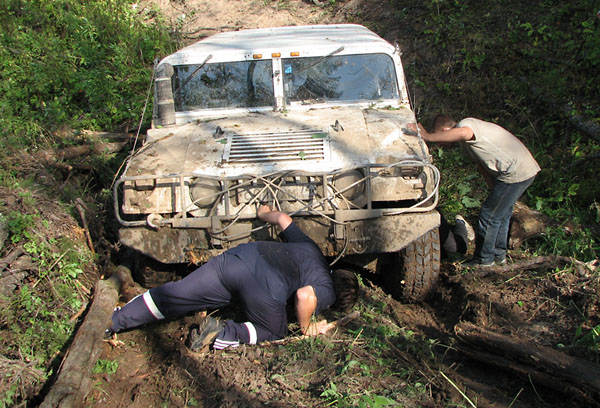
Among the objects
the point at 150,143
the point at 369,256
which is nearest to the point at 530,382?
the point at 369,256

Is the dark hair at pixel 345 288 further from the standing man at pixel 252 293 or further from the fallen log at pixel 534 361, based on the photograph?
the fallen log at pixel 534 361

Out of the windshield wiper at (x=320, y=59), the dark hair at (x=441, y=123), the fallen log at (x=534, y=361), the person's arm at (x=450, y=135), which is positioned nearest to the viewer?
the fallen log at (x=534, y=361)

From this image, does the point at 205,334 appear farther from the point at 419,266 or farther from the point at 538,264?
the point at 538,264

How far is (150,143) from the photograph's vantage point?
427cm

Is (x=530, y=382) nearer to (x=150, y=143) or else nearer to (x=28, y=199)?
(x=150, y=143)

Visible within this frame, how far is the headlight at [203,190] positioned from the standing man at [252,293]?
0.44 m

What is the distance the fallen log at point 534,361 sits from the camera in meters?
2.71

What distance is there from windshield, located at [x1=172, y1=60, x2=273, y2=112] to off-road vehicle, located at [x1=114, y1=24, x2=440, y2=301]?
3 centimetres

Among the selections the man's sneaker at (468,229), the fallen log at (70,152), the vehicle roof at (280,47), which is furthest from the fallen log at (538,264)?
the fallen log at (70,152)

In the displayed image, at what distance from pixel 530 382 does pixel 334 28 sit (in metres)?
4.29

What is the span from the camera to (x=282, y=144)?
404cm

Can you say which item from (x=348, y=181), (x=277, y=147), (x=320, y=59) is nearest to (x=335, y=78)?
(x=320, y=59)

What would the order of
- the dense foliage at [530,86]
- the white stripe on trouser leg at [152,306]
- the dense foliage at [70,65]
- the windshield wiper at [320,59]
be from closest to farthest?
the white stripe on trouser leg at [152,306] → the windshield wiper at [320,59] → the dense foliage at [530,86] → the dense foliage at [70,65]

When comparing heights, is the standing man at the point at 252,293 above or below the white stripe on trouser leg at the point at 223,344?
above
